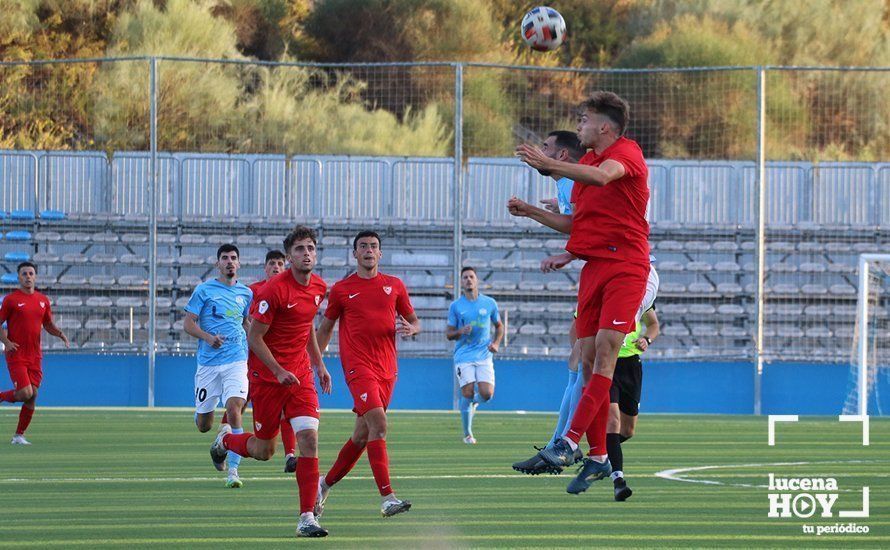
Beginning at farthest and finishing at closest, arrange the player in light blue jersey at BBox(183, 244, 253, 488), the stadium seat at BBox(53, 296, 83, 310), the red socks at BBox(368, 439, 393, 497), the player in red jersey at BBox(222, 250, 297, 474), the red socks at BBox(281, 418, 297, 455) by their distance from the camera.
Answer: the stadium seat at BBox(53, 296, 83, 310), the player in light blue jersey at BBox(183, 244, 253, 488), the red socks at BBox(281, 418, 297, 455), the player in red jersey at BBox(222, 250, 297, 474), the red socks at BBox(368, 439, 393, 497)

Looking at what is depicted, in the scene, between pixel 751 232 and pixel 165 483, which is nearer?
pixel 165 483

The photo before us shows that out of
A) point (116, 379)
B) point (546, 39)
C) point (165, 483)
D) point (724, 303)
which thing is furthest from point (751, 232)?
point (165, 483)

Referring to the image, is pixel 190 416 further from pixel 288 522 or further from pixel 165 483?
pixel 288 522

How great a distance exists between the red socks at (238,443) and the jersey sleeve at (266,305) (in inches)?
41.0

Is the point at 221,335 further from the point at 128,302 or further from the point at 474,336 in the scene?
the point at 128,302

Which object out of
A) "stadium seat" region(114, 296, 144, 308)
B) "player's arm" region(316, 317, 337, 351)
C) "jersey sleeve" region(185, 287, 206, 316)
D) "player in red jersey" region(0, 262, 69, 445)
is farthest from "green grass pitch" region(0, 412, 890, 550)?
"stadium seat" region(114, 296, 144, 308)

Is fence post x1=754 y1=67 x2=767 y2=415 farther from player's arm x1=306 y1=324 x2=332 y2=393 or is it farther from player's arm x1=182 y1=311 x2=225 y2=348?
player's arm x1=306 y1=324 x2=332 y2=393

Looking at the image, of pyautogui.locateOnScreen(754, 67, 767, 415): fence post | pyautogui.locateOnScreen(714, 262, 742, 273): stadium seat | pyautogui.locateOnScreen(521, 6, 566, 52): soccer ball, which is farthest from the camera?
pyautogui.locateOnScreen(714, 262, 742, 273): stadium seat

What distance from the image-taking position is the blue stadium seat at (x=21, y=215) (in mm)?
26375

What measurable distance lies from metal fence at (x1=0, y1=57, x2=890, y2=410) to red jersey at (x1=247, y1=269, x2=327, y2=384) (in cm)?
1270

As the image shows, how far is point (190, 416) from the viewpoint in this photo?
22.0m

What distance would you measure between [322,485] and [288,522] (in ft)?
2.35

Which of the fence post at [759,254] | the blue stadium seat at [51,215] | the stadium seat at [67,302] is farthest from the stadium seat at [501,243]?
the blue stadium seat at [51,215]

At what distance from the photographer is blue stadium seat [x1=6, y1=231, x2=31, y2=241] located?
26016 millimetres
